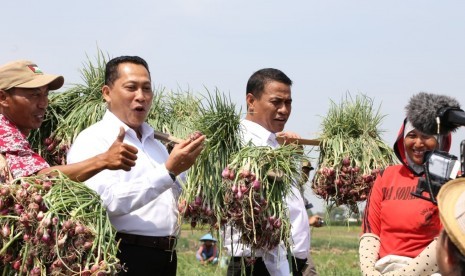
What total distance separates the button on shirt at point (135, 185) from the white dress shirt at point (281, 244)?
1.77 feet

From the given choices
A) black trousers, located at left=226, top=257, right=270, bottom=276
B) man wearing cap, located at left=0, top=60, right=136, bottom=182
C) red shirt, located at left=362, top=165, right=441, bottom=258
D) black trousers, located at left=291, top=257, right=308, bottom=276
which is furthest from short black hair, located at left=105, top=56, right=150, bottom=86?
black trousers, located at left=291, top=257, right=308, bottom=276

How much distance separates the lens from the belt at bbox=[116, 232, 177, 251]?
14.8ft

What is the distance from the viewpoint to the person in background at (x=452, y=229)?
7.99ft

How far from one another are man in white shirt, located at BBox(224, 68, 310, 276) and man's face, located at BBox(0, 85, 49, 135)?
1262 mm

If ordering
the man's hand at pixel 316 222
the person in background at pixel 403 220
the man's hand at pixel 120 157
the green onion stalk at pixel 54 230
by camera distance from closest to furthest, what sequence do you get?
the green onion stalk at pixel 54 230 < the man's hand at pixel 120 157 < the person in background at pixel 403 220 < the man's hand at pixel 316 222

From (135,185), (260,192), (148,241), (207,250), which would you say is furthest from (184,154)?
(207,250)

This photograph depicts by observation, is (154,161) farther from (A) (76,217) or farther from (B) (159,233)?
(A) (76,217)

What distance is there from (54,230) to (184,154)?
0.73 meters

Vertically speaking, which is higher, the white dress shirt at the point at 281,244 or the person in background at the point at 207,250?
the white dress shirt at the point at 281,244

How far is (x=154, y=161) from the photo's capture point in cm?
475

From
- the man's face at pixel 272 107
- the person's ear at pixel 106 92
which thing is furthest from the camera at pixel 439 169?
the man's face at pixel 272 107

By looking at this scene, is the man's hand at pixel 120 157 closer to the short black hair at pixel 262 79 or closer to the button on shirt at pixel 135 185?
the button on shirt at pixel 135 185

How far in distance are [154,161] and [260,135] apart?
2.92 ft

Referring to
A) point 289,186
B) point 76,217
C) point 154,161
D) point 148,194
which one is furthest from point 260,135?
point 76,217
